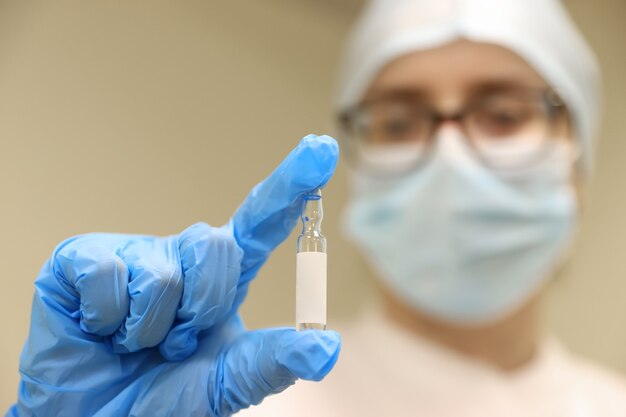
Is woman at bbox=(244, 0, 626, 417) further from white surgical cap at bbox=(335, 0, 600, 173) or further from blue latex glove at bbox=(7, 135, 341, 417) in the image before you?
blue latex glove at bbox=(7, 135, 341, 417)

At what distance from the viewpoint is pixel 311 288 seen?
0.77m

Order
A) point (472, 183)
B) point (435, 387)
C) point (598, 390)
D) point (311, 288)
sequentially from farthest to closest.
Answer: point (598, 390) → point (435, 387) → point (472, 183) → point (311, 288)

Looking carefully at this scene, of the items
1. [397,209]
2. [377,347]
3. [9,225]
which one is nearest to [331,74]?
[397,209]

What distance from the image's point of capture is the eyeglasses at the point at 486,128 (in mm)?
1483

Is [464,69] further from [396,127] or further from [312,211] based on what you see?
[312,211]

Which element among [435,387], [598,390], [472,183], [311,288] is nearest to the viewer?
[311,288]

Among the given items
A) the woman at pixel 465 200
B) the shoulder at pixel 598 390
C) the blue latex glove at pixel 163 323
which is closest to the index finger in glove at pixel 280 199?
the blue latex glove at pixel 163 323

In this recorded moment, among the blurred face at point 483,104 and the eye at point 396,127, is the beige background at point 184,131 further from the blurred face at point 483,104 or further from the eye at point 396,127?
the blurred face at point 483,104

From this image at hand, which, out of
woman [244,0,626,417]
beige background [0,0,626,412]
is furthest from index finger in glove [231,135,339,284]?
beige background [0,0,626,412]

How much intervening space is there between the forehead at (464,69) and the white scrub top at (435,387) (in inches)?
27.5

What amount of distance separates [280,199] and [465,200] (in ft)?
2.56

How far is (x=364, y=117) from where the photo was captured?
5.49 feet

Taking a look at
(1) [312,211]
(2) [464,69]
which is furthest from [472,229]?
(1) [312,211]

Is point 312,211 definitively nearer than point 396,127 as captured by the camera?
Yes
